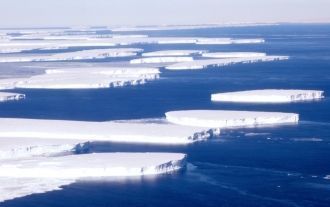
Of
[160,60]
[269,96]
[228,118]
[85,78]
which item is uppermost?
[160,60]

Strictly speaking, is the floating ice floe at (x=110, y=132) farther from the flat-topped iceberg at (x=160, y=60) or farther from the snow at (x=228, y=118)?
the flat-topped iceberg at (x=160, y=60)

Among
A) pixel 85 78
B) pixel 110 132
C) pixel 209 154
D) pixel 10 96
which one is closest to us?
pixel 209 154

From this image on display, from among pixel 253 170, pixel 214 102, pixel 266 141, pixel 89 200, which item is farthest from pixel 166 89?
pixel 89 200

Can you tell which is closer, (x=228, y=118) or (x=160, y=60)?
(x=228, y=118)

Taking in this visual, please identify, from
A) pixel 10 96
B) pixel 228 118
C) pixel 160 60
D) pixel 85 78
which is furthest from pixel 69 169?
pixel 160 60

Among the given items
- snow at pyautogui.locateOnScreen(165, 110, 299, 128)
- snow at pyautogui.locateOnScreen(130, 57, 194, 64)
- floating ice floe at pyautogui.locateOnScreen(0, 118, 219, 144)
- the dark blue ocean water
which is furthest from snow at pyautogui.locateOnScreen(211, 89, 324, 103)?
snow at pyautogui.locateOnScreen(130, 57, 194, 64)

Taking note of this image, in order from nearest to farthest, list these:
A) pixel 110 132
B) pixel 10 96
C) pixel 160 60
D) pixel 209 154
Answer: pixel 209 154 → pixel 110 132 → pixel 10 96 → pixel 160 60

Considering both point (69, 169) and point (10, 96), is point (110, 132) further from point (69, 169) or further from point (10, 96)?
point (10, 96)

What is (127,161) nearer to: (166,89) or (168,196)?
(168,196)
